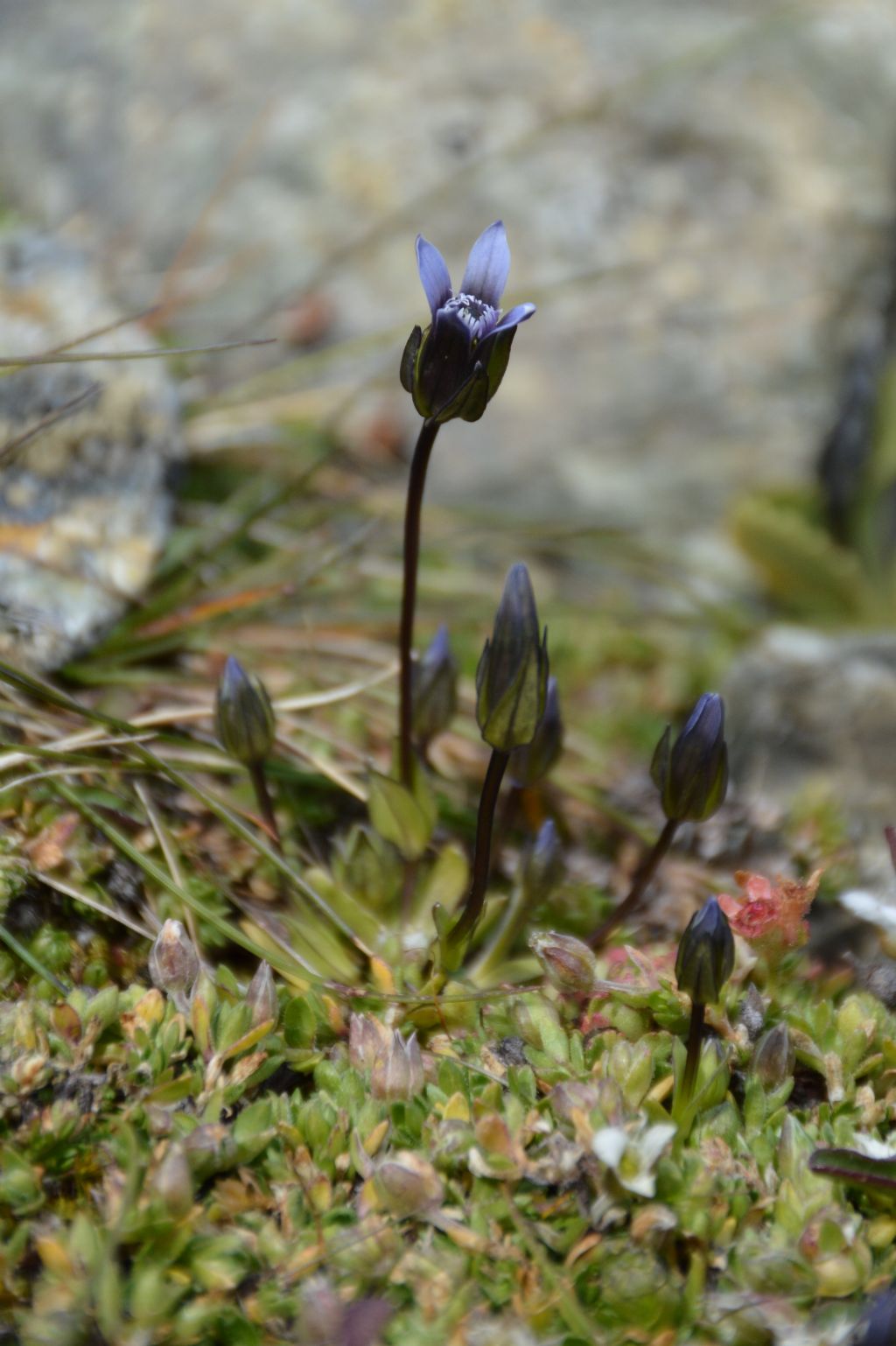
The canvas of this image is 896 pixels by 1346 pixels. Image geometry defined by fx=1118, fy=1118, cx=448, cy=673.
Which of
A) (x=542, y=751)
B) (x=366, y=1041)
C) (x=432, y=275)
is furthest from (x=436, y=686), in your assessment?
(x=432, y=275)

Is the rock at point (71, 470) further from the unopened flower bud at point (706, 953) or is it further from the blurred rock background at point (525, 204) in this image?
the unopened flower bud at point (706, 953)

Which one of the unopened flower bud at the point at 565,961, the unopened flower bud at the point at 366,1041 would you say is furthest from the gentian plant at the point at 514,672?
the unopened flower bud at the point at 366,1041

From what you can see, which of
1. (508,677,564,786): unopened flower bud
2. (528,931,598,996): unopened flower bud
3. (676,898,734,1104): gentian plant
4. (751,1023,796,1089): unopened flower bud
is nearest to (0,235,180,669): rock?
(508,677,564,786): unopened flower bud

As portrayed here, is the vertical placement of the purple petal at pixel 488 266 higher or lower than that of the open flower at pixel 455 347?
higher

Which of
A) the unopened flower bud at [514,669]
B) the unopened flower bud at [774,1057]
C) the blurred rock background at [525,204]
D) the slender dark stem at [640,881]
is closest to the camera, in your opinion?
the unopened flower bud at [514,669]

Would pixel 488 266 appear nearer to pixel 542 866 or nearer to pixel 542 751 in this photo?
pixel 542 751

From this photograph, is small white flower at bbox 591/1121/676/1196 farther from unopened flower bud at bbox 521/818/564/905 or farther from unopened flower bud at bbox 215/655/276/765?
unopened flower bud at bbox 215/655/276/765
